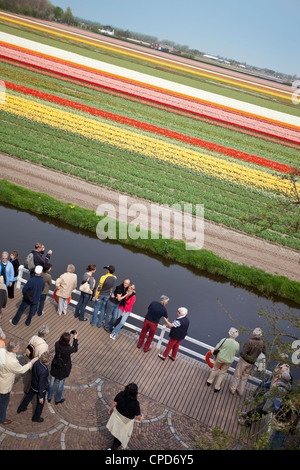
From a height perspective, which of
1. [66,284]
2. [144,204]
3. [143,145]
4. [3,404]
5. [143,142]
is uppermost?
[143,142]

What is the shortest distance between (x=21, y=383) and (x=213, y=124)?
42579mm

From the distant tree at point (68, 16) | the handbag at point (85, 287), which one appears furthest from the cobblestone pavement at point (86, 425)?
the distant tree at point (68, 16)

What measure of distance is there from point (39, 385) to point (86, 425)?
1462 mm

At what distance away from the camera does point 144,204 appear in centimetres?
2286

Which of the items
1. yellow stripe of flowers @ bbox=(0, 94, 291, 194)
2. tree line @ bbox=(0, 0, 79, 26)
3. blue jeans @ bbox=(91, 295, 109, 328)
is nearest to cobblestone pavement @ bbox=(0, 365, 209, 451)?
blue jeans @ bbox=(91, 295, 109, 328)

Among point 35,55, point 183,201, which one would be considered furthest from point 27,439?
point 35,55

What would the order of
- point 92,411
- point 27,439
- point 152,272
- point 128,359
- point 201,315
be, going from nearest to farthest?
point 27,439, point 92,411, point 128,359, point 201,315, point 152,272

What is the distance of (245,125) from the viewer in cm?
5175

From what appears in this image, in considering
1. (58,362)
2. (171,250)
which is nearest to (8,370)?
(58,362)

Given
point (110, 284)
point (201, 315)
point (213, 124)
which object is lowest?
point (201, 315)

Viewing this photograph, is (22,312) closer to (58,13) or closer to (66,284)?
(66,284)

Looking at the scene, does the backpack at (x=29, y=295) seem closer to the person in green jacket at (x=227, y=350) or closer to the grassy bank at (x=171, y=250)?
the person in green jacket at (x=227, y=350)

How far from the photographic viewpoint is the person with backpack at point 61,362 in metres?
8.48
